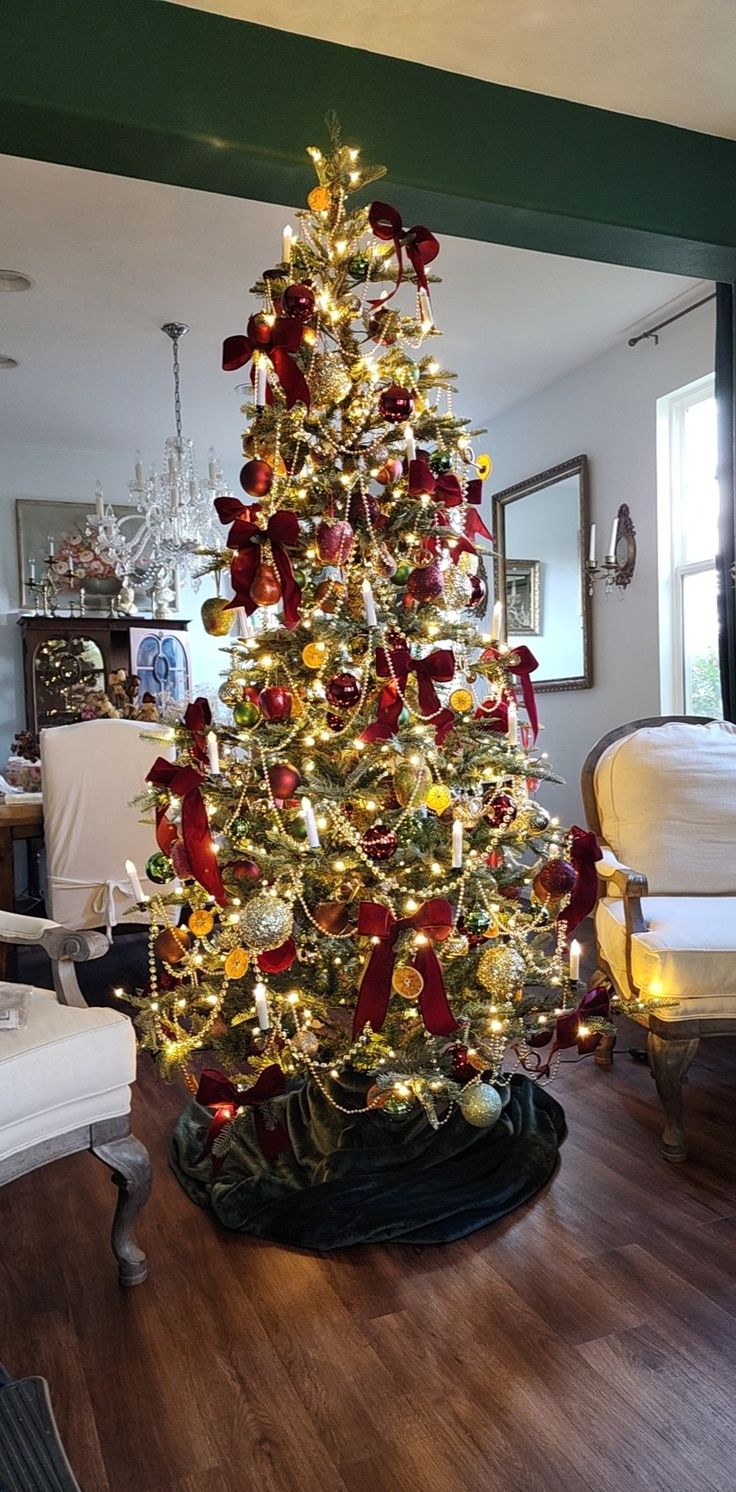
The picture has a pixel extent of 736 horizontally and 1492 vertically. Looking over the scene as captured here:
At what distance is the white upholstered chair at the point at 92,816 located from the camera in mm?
3160

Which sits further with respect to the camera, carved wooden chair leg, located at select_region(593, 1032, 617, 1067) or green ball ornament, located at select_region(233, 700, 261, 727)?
carved wooden chair leg, located at select_region(593, 1032, 617, 1067)

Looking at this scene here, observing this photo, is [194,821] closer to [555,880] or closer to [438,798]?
[438,798]

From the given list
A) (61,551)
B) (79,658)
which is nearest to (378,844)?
(79,658)

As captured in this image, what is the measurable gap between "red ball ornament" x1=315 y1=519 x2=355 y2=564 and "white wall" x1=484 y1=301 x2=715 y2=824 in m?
2.72

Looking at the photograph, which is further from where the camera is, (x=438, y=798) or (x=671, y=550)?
(x=671, y=550)

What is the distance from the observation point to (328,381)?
1930mm

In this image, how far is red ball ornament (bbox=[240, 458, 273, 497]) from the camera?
190cm

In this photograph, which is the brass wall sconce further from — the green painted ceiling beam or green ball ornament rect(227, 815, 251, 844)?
green ball ornament rect(227, 815, 251, 844)

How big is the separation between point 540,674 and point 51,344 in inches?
116

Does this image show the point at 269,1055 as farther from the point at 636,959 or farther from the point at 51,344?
the point at 51,344

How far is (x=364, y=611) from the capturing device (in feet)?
6.26

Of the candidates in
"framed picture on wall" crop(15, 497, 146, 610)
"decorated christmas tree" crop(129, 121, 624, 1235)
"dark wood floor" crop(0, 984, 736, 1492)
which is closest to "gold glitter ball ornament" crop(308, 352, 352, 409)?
"decorated christmas tree" crop(129, 121, 624, 1235)

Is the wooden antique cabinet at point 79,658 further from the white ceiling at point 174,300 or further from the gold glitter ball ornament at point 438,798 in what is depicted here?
the gold glitter ball ornament at point 438,798

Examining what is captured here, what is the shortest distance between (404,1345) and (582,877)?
3.09ft
